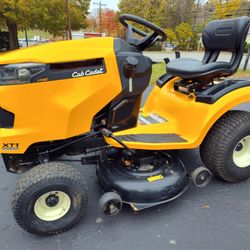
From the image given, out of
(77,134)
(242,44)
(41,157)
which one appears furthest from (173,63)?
(41,157)

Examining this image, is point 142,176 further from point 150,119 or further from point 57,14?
point 57,14

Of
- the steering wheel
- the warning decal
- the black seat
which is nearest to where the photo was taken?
the steering wheel

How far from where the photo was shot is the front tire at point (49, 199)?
183 cm

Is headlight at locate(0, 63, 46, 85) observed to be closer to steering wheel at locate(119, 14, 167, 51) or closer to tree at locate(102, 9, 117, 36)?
steering wheel at locate(119, 14, 167, 51)

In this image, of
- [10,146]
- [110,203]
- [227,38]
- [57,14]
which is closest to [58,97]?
[10,146]

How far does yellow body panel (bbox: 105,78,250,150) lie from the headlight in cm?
73

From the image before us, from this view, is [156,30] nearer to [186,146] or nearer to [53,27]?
[186,146]

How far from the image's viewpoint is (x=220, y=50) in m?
2.84

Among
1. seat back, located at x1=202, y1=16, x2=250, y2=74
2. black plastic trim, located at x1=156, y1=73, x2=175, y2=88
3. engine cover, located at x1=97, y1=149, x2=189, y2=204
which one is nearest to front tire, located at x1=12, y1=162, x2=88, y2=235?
engine cover, located at x1=97, y1=149, x2=189, y2=204

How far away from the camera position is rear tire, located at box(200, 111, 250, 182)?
241cm

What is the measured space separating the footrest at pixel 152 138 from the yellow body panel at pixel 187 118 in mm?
41

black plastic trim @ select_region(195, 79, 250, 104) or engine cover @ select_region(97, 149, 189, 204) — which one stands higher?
black plastic trim @ select_region(195, 79, 250, 104)

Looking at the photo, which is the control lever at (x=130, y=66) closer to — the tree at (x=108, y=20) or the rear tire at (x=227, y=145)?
the rear tire at (x=227, y=145)

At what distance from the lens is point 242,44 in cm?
252
